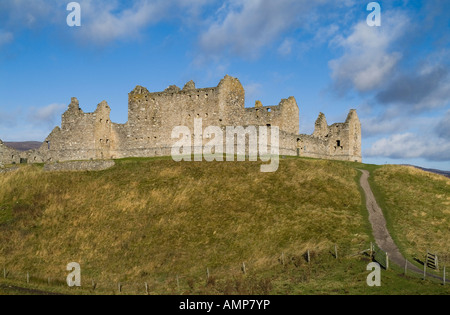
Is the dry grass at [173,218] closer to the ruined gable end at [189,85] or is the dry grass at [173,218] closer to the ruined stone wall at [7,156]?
the ruined stone wall at [7,156]

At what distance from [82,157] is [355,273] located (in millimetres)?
47354

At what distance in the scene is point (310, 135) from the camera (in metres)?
66.3

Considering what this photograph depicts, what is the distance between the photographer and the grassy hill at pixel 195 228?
30359 mm

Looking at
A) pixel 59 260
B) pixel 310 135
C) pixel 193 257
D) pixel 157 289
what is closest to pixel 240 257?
pixel 193 257

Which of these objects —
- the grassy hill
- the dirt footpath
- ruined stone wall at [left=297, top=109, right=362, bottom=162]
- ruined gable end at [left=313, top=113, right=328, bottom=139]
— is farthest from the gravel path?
ruined gable end at [left=313, top=113, right=328, bottom=139]

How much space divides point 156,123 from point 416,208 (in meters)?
37.2

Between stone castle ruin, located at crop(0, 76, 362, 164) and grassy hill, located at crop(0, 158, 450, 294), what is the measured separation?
9.31 m

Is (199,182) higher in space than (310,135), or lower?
lower

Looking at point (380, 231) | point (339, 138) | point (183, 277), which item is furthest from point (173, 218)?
point (339, 138)

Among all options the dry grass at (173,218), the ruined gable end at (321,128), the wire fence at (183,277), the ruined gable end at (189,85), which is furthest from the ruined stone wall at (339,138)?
the wire fence at (183,277)

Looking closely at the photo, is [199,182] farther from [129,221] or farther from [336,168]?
[336,168]

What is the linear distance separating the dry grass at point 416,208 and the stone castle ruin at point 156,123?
14878 millimetres

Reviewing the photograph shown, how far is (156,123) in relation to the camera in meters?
64.9

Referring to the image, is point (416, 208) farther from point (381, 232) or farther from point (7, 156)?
point (7, 156)
